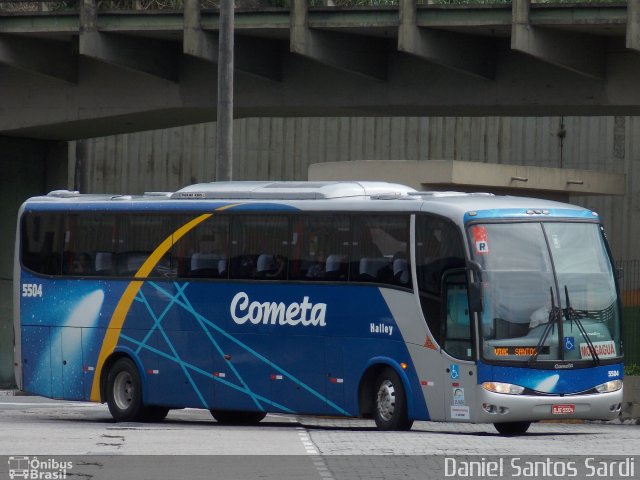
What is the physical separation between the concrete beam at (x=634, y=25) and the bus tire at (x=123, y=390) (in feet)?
28.5

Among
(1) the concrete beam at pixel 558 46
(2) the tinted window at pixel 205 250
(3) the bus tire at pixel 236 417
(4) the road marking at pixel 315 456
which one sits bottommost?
(3) the bus tire at pixel 236 417

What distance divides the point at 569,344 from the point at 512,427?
177cm

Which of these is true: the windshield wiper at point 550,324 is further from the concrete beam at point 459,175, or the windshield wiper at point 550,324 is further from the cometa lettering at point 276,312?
the concrete beam at point 459,175

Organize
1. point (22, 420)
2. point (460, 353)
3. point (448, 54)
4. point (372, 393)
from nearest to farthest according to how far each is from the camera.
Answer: point (460, 353) < point (372, 393) < point (22, 420) < point (448, 54)

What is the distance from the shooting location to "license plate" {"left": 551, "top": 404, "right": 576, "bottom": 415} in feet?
60.5

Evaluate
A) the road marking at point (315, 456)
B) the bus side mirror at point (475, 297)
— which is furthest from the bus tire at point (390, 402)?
the bus side mirror at point (475, 297)

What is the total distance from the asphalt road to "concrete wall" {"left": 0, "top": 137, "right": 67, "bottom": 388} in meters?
9.80

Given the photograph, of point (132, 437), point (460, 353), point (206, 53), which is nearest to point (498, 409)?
point (460, 353)

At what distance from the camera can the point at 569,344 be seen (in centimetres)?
1873

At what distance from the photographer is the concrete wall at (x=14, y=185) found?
1171 inches

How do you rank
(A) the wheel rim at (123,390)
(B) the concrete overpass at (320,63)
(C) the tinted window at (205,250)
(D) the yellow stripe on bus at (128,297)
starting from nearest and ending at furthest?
(C) the tinted window at (205,250) → (D) the yellow stripe on bus at (128,297) → (A) the wheel rim at (123,390) → (B) the concrete overpass at (320,63)

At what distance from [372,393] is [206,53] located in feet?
26.2

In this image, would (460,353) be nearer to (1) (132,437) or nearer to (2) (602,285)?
(2) (602,285)

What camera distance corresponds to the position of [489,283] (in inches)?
731
